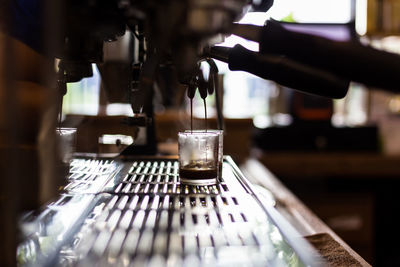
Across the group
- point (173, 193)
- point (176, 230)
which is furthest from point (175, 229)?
point (173, 193)

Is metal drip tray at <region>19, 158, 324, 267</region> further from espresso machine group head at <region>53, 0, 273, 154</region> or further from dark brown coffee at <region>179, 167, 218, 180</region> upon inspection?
espresso machine group head at <region>53, 0, 273, 154</region>

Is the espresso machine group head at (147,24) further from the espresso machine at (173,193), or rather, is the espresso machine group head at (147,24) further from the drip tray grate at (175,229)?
the drip tray grate at (175,229)

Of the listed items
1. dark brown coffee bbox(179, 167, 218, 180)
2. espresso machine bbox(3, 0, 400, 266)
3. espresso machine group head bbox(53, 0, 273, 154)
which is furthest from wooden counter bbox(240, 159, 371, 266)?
espresso machine group head bbox(53, 0, 273, 154)

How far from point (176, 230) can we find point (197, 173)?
0.26 meters

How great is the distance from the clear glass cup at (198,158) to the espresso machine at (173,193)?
3 cm

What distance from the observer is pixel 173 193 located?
0.76 m

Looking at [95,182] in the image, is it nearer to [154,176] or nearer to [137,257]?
[154,176]

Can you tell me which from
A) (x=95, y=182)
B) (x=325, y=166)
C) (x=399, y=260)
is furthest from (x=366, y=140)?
(x=95, y=182)

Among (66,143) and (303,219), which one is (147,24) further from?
(303,219)

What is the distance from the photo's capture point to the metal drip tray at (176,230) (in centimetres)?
47

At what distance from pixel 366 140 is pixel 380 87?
2.62 m

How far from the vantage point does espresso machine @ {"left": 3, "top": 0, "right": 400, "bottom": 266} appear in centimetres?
45

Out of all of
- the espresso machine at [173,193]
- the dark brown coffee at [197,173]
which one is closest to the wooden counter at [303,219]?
the espresso machine at [173,193]

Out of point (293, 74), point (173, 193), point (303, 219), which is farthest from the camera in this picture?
point (303, 219)
